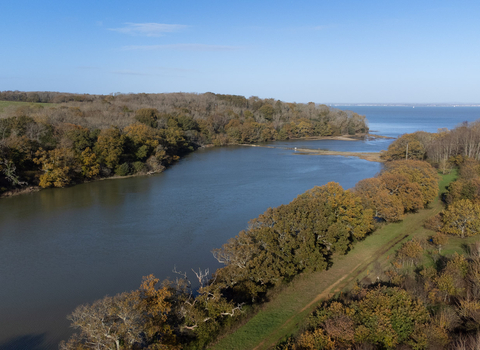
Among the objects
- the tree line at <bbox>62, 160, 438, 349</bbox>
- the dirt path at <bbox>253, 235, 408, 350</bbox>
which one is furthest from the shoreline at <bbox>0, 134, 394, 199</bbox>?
the dirt path at <bbox>253, 235, 408, 350</bbox>

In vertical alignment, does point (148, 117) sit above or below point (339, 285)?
above

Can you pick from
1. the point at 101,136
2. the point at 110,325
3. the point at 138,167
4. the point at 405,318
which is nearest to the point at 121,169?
the point at 138,167

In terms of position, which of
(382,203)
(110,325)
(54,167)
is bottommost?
(110,325)

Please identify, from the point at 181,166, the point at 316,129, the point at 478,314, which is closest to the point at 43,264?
the point at 478,314

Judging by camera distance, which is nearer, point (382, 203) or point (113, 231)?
point (113, 231)

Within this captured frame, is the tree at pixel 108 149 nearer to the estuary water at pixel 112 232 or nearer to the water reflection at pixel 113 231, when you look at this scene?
the water reflection at pixel 113 231

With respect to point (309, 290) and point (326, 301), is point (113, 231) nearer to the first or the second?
point (309, 290)

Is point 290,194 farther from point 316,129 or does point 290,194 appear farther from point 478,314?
point 316,129
